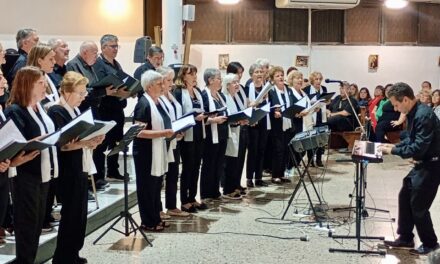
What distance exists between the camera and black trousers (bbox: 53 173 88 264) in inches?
147

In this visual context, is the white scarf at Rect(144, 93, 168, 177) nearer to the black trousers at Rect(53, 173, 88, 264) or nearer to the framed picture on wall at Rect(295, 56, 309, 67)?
the black trousers at Rect(53, 173, 88, 264)

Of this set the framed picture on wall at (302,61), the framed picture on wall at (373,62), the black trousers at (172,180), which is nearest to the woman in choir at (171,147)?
the black trousers at (172,180)

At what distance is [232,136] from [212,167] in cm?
43

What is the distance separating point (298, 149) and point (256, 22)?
6.19m

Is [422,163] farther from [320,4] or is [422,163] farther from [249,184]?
[320,4]

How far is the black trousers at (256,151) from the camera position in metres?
6.75

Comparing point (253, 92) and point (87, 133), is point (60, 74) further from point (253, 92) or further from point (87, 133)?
point (253, 92)

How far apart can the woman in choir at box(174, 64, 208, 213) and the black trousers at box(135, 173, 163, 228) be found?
0.68 m

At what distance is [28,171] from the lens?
3408 millimetres

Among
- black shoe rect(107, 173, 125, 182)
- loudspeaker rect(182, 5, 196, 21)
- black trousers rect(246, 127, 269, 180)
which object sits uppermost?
loudspeaker rect(182, 5, 196, 21)

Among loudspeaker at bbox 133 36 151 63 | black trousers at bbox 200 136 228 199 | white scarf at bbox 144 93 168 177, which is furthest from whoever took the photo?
loudspeaker at bbox 133 36 151 63

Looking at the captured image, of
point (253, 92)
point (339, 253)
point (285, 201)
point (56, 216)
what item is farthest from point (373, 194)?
point (56, 216)

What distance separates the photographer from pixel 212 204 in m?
6.08

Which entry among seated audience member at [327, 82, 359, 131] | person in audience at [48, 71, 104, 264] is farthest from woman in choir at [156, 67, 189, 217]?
seated audience member at [327, 82, 359, 131]
